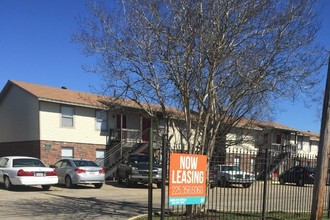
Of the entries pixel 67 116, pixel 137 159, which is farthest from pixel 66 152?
pixel 137 159

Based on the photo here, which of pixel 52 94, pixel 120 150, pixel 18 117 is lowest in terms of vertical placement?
pixel 120 150

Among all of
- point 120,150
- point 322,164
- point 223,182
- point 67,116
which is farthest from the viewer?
point 120,150

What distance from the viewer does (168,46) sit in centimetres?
1134

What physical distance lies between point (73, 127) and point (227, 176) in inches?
793

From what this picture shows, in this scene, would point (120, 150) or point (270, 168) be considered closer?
point (270, 168)

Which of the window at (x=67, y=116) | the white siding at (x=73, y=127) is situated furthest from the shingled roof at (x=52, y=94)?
the window at (x=67, y=116)

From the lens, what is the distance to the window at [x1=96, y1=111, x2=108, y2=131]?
1254 inches

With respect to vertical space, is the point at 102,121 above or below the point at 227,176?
above

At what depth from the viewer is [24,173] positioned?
62.0 ft

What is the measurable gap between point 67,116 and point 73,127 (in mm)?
860

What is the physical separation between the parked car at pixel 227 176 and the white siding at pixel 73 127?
1892cm

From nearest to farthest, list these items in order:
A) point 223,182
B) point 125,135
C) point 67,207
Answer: point 223,182, point 67,207, point 125,135

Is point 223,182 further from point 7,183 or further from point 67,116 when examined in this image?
point 67,116

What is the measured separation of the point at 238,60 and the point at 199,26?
1519mm
